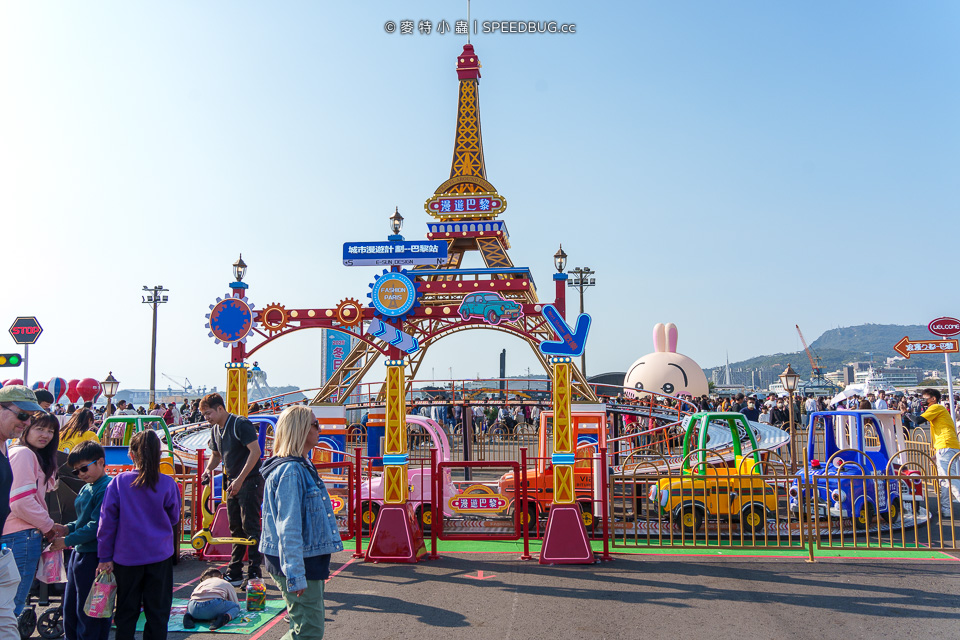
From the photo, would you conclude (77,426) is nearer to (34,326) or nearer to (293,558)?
(293,558)

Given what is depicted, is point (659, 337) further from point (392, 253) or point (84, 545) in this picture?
point (84, 545)

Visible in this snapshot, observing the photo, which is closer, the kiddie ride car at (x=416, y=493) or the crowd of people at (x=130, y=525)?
the crowd of people at (x=130, y=525)

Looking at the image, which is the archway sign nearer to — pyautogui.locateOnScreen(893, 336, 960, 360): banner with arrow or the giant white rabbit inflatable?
pyautogui.locateOnScreen(893, 336, 960, 360): banner with arrow

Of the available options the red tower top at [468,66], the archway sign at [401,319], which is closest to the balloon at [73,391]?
the archway sign at [401,319]

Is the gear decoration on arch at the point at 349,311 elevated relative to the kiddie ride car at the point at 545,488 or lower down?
elevated

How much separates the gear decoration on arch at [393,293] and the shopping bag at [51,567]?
220 inches

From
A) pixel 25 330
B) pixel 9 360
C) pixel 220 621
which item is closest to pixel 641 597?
pixel 220 621

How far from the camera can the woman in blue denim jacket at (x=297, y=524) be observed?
396 cm

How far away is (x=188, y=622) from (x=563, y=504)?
14.1 feet

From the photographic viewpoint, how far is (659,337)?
40875 mm

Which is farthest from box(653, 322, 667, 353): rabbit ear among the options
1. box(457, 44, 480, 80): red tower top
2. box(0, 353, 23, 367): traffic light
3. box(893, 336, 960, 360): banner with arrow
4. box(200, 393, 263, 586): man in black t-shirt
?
box(200, 393, 263, 586): man in black t-shirt

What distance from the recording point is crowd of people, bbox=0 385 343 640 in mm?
3986

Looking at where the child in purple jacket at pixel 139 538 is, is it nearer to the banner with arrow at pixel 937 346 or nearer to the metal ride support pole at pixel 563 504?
the metal ride support pole at pixel 563 504

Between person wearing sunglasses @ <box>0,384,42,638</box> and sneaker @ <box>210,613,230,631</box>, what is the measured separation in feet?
6.79
